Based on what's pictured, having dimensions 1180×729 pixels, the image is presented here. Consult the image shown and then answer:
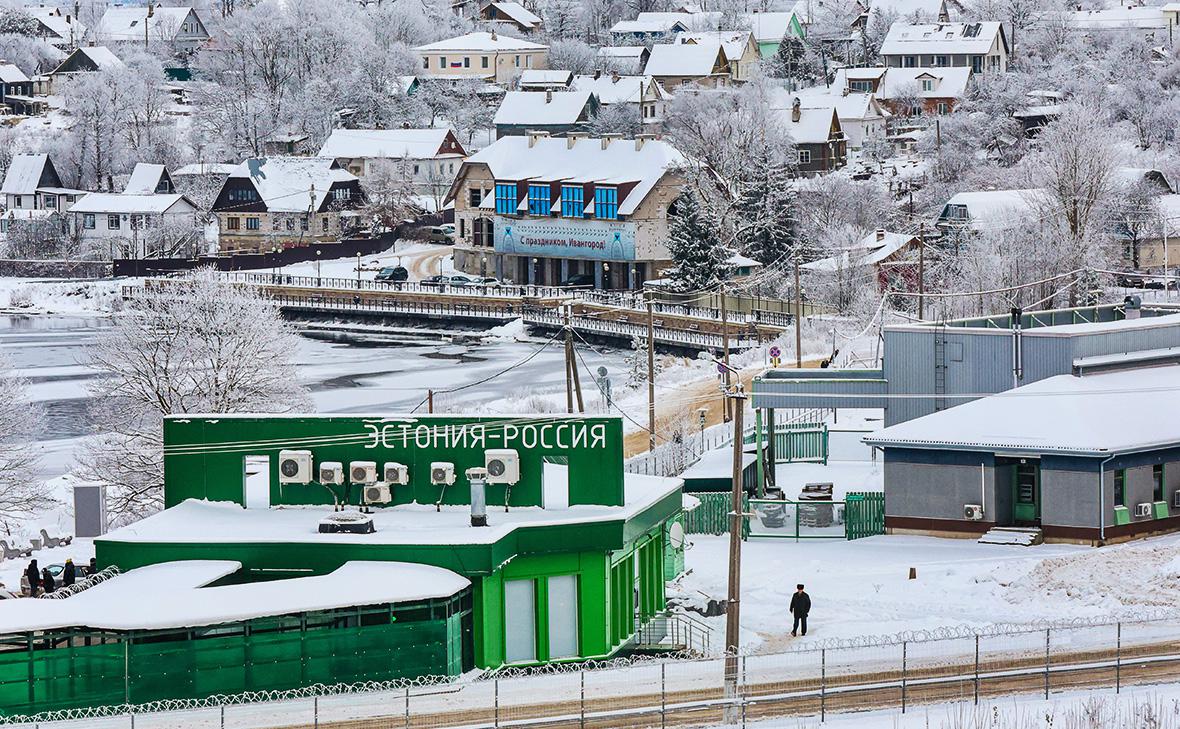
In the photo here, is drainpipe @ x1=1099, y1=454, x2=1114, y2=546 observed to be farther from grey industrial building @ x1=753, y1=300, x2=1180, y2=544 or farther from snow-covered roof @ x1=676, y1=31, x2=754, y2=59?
snow-covered roof @ x1=676, y1=31, x2=754, y2=59

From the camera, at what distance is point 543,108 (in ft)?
389

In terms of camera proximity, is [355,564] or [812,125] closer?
[355,564]

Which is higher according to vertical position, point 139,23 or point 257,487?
point 139,23

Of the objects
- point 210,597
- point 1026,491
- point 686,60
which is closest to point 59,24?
point 686,60

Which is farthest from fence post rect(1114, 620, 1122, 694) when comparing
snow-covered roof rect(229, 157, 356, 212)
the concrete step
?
snow-covered roof rect(229, 157, 356, 212)

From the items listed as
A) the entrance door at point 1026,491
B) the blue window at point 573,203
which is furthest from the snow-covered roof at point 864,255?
the entrance door at point 1026,491

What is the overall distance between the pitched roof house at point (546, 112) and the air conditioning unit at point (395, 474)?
89091 mm

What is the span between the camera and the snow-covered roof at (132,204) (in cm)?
10600

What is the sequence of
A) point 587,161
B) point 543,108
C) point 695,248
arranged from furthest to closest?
point 543,108
point 587,161
point 695,248

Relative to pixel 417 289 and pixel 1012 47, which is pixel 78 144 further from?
pixel 1012 47

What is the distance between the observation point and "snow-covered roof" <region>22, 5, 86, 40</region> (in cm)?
17900

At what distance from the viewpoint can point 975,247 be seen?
252 ft

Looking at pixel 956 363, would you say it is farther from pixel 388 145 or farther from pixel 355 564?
pixel 388 145

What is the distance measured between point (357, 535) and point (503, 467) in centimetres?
241
